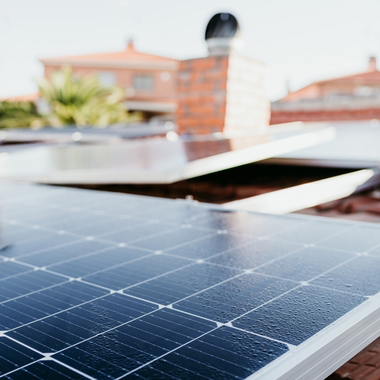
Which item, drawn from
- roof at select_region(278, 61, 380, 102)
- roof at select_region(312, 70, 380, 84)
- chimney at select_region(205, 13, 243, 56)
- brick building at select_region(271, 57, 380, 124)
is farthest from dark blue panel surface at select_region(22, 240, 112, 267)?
roof at select_region(312, 70, 380, 84)

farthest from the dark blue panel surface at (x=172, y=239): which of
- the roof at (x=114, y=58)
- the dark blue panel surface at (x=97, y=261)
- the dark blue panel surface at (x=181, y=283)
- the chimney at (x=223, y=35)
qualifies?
the roof at (x=114, y=58)

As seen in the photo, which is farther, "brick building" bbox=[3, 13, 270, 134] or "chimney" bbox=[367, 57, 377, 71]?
"chimney" bbox=[367, 57, 377, 71]

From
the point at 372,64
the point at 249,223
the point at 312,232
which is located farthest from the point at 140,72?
the point at 312,232

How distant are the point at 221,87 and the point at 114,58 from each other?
41.1 m

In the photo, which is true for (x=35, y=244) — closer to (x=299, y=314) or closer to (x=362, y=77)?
(x=299, y=314)

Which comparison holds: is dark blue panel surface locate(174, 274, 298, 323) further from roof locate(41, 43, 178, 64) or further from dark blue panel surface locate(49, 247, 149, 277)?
roof locate(41, 43, 178, 64)

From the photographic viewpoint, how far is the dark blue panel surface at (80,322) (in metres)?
1.93

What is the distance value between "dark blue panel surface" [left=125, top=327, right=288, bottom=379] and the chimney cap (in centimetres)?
891

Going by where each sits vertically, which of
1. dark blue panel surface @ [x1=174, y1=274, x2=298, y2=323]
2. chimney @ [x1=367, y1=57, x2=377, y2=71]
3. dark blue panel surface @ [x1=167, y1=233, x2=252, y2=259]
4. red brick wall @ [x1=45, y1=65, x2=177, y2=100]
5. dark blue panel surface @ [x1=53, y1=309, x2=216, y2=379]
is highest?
chimney @ [x1=367, y1=57, x2=377, y2=71]

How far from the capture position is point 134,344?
188 cm

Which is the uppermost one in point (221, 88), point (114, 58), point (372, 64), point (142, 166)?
point (114, 58)

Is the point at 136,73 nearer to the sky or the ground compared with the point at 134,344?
nearer to the sky

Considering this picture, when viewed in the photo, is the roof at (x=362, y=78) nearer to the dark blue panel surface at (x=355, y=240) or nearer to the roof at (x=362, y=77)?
the roof at (x=362, y=77)

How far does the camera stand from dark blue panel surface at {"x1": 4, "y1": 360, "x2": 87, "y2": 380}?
5.44ft
